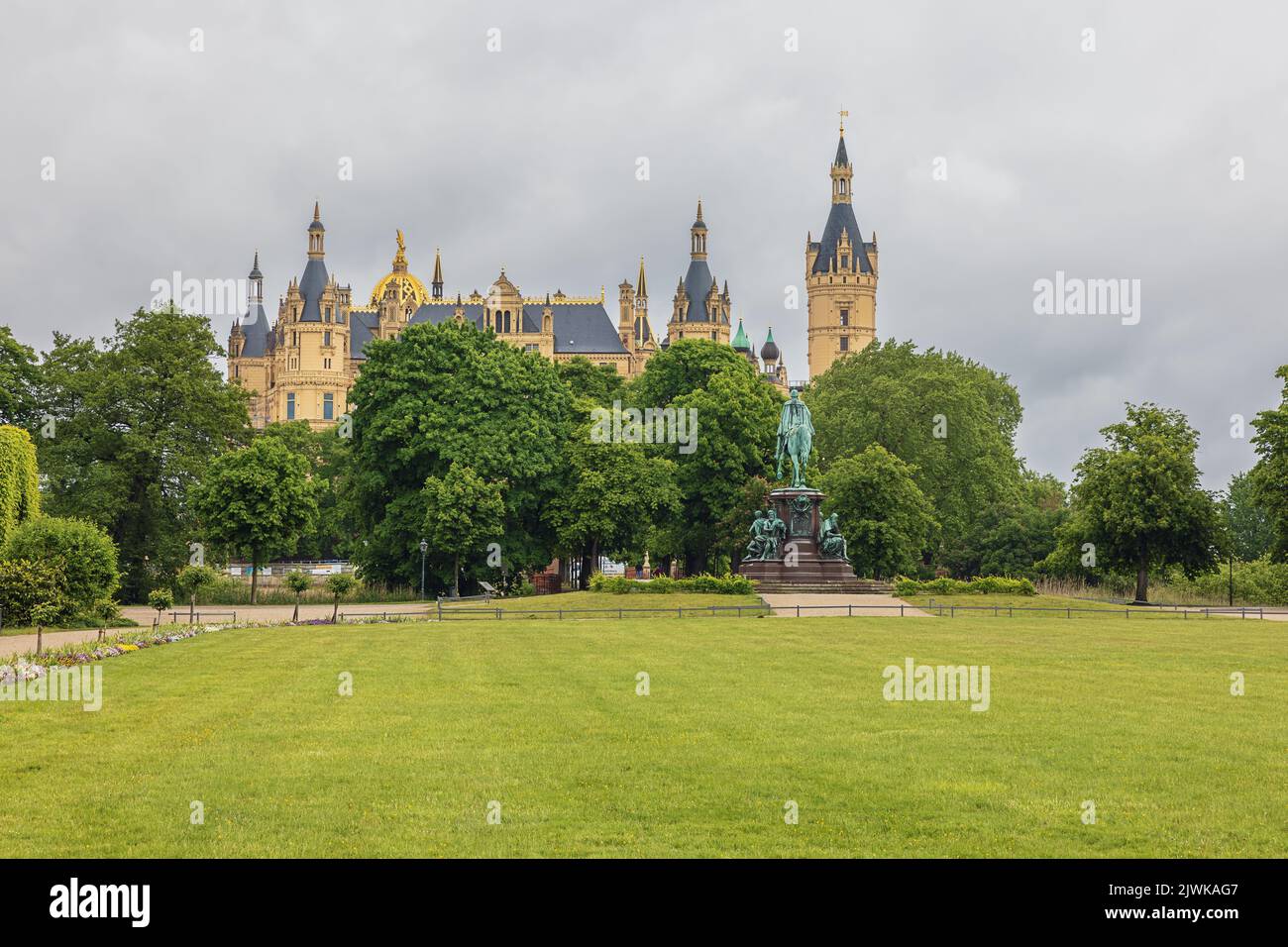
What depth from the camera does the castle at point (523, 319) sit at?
154 meters

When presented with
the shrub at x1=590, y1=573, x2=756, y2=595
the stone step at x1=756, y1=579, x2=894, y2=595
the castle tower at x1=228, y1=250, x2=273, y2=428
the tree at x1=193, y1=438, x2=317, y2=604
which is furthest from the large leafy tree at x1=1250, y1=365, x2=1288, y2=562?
the castle tower at x1=228, y1=250, x2=273, y2=428

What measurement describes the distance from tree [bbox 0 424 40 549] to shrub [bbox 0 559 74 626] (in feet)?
18.2

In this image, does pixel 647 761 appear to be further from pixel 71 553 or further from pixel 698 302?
pixel 698 302

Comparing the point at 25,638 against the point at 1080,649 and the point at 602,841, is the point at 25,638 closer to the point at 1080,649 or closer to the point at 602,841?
the point at 1080,649

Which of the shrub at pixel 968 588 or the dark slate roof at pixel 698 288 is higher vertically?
the dark slate roof at pixel 698 288

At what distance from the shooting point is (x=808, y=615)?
45938 mm

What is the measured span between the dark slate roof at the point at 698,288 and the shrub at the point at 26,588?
129 m

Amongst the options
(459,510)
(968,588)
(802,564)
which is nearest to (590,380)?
(459,510)

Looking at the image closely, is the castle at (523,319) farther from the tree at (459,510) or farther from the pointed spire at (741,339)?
the tree at (459,510)

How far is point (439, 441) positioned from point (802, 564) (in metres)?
17.3

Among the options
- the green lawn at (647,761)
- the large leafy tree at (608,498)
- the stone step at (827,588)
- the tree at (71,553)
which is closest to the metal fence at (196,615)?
the tree at (71,553)

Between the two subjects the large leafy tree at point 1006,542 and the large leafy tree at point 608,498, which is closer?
the large leafy tree at point 608,498

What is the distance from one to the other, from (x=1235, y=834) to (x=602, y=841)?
206 inches
